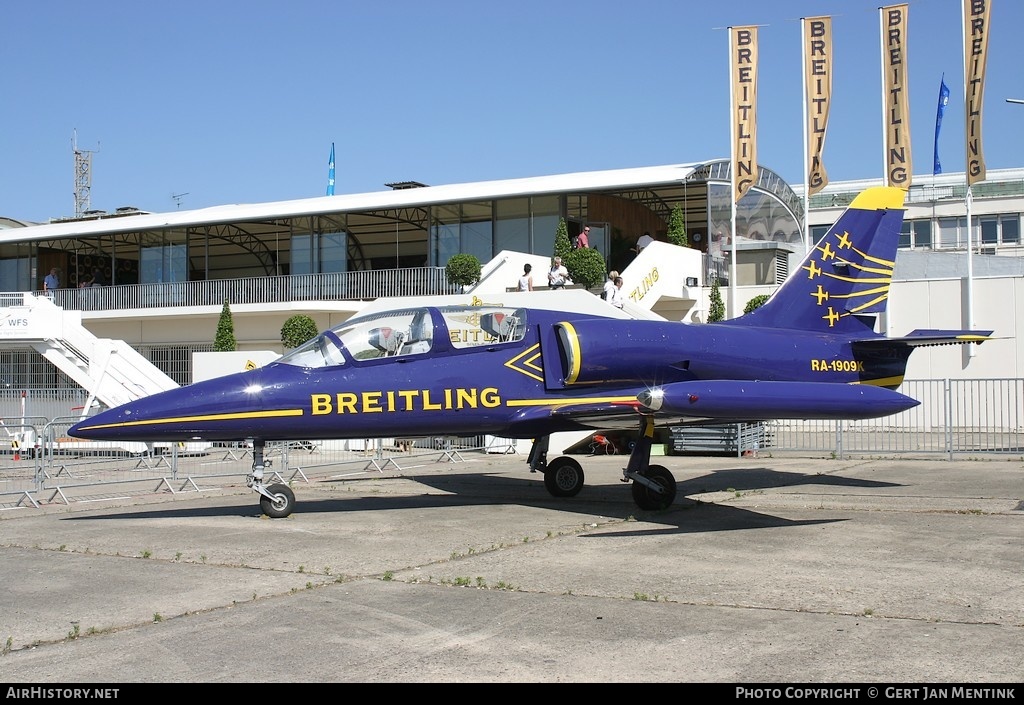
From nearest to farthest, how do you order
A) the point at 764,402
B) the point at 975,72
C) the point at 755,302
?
the point at 764,402
the point at 975,72
the point at 755,302

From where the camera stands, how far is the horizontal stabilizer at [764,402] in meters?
10.5

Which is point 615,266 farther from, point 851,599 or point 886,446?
point 851,599

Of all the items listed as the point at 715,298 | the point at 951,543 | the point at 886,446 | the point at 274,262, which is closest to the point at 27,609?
the point at 951,543

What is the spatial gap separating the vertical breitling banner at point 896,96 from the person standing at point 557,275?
9.81 meters

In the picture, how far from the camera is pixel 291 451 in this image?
2375 centimetres

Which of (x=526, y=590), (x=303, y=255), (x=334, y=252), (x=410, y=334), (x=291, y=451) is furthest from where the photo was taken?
(x=303, y=255)

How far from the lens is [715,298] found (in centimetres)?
2980

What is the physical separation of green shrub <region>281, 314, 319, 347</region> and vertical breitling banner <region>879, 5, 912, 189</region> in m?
17.9

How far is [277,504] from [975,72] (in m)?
23.0

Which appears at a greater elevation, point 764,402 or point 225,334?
point 225,334

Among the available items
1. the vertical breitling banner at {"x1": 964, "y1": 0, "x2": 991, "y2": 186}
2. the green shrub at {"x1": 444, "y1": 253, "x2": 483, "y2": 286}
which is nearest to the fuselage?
the green shrub at {"x1": 444, "y1": 253, "x2": 483, "y2": 286}

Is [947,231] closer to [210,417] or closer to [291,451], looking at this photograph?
[291,451]

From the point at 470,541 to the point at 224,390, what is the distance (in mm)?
3429

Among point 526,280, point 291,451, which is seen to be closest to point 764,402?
point 291,451
